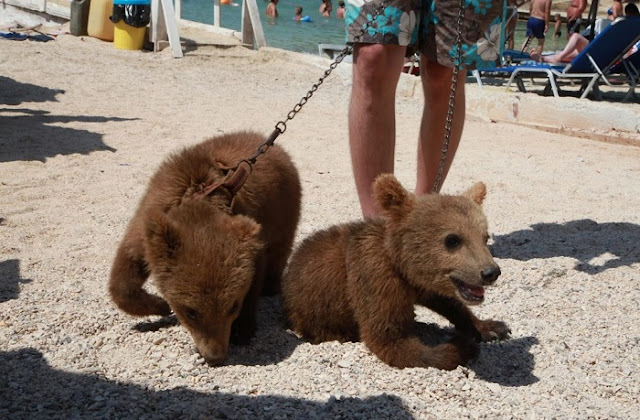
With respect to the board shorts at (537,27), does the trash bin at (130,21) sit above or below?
below

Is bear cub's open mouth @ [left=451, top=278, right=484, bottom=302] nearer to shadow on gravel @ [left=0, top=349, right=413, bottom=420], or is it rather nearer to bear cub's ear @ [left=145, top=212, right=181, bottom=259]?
shadow on gravel @ [left=0, top=349, right=413, bottom=420]

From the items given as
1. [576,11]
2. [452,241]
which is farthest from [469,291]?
[576,11]

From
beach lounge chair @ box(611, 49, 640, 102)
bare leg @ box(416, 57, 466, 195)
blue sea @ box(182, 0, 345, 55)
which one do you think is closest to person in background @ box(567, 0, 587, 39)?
beach lounge chair @ box(611, 49, 640, 102)

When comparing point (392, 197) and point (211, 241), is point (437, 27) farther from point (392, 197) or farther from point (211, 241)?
point (211, 241)

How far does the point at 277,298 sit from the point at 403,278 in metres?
1.44

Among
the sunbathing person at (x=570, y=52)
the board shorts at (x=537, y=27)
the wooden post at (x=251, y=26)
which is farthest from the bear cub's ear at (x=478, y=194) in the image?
the board shorts at (x=537, y=27)

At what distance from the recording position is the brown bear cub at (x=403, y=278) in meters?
3.74

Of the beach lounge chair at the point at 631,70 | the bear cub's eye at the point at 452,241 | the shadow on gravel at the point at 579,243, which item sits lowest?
the shadow on gravel at the point at 579,243

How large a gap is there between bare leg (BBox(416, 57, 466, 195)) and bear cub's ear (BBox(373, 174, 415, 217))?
152 centimetres

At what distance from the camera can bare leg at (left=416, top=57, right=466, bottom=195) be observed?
5.39 metres

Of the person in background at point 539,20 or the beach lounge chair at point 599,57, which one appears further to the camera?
the person in background at point 539,20

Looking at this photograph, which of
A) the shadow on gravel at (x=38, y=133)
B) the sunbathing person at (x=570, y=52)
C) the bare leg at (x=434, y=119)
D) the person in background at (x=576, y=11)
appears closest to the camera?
the bare leg at (x=434, y=119)

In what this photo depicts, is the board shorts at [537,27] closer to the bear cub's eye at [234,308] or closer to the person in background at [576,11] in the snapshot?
the person in background at [576,11]

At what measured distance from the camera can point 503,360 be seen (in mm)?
4109
